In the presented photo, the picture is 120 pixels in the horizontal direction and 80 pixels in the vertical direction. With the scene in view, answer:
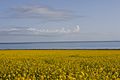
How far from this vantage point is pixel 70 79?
11508 mm

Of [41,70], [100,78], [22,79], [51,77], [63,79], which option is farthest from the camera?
[41,70]

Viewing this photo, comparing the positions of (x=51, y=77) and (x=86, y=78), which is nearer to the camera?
(x=86, y=78)

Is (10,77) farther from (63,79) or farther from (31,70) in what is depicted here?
(63,79)

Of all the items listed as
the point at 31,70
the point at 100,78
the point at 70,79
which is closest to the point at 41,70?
the point at 31,70

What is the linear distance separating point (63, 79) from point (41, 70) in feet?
19.0

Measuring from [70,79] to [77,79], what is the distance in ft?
2.84

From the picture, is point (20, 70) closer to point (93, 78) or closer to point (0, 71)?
point (0, 71)

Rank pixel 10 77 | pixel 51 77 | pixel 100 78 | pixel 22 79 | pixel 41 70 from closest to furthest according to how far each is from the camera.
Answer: pixel 22 79, pixel 100 78, pixel 51 77, pixel 10 77, pixel 41 70

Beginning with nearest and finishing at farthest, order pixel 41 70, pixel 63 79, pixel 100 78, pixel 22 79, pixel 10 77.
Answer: pixel 22 79 < pixel 63 79 < pixel 100 78 < pixel 10 77 < pixel 41 70

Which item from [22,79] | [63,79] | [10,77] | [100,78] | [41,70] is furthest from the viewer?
[41,70]

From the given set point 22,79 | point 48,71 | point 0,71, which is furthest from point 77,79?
point 0,71

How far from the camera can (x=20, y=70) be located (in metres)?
18.4

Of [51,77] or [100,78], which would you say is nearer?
[100,78]

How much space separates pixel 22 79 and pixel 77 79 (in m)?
2.33
